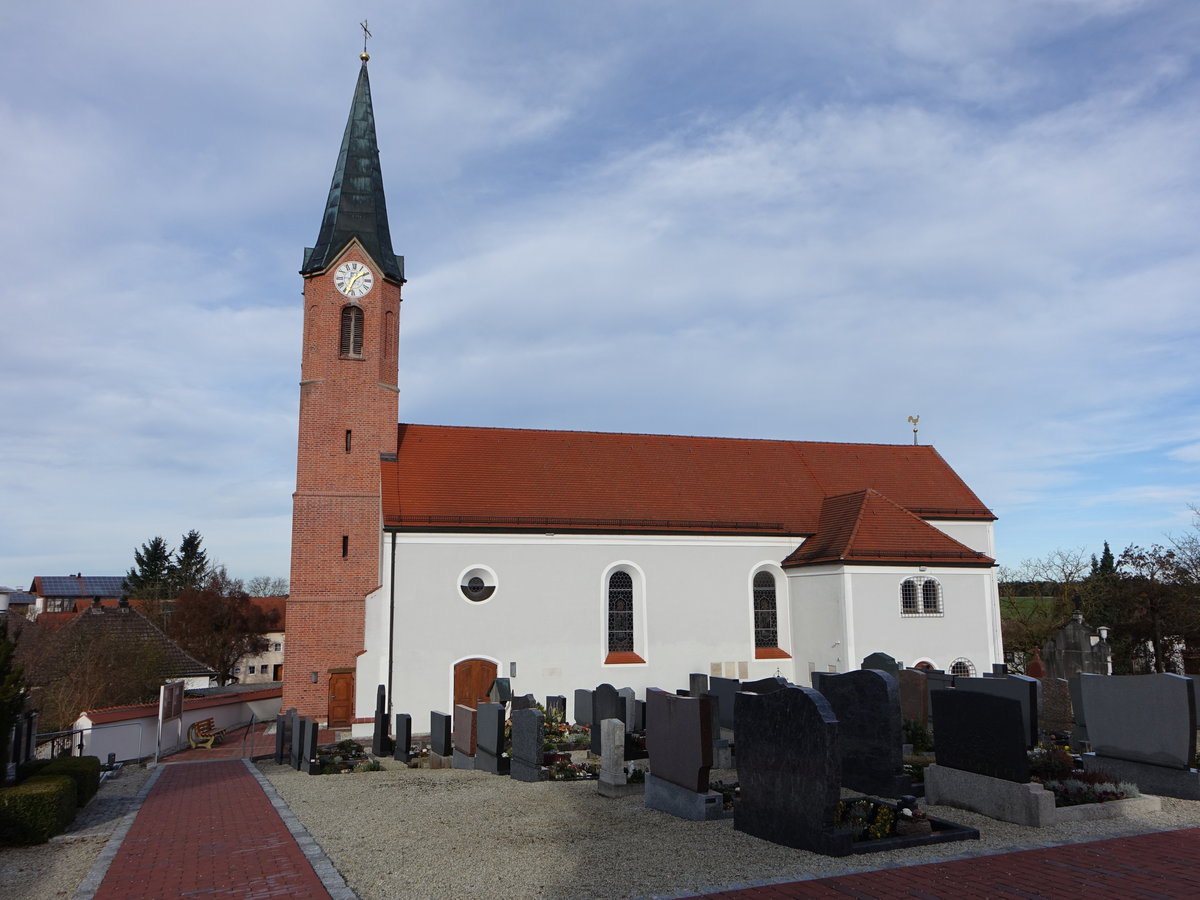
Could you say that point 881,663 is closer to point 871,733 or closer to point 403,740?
point 871,733

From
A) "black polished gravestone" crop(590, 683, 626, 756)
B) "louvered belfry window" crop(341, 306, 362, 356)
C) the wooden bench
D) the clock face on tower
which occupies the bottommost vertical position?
the wooden bench

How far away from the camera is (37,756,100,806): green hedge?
441 inches

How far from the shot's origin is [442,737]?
15859 millimetres

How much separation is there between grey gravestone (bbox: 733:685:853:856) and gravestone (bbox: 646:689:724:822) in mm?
466

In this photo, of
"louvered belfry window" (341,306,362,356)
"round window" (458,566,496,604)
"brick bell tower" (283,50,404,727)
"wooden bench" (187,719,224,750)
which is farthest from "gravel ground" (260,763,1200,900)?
"louvered belfry window" (341,306,362,356)

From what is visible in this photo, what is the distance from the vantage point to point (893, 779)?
34.7 feet

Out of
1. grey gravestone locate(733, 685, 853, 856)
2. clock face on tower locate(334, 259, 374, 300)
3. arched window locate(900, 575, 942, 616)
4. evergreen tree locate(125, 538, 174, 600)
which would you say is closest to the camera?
grey gravestone locate(733, 685, 853, 856)

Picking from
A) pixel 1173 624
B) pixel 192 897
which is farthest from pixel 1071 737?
pixel 1173 624

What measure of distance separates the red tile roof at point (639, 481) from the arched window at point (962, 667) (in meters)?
5.28

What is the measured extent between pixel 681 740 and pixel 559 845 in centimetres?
216

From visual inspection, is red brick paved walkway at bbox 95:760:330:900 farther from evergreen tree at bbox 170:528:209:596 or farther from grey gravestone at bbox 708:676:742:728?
evergreen tree at bbox 170:528:209:596

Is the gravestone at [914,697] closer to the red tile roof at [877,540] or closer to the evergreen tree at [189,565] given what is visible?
the red tile roof at [877,540]

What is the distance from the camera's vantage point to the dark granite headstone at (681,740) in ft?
32.9

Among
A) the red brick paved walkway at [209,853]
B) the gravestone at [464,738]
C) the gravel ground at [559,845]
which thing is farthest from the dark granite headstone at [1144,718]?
the red brick paved walkway at [209,853]
